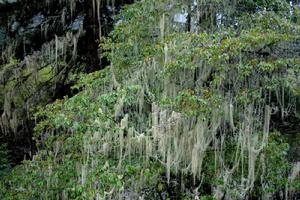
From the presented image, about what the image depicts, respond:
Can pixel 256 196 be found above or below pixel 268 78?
below

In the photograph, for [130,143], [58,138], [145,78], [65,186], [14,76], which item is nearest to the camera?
[130,143]

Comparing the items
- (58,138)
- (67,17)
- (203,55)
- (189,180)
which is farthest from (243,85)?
(67,17)

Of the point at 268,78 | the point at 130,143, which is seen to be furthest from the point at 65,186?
the point at 268,78

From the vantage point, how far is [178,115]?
6.13 metres

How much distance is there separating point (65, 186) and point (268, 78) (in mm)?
3248

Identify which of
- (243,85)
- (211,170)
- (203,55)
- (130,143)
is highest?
(203,55)

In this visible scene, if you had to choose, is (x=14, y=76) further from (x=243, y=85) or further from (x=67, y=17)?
(x=243, y=85)

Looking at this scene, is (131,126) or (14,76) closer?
(131,126)

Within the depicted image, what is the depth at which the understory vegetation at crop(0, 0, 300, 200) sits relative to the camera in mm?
6242

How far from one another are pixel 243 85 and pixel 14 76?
19.1ft

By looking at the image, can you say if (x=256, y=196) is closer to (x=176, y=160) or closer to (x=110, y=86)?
(x=176, y=160)

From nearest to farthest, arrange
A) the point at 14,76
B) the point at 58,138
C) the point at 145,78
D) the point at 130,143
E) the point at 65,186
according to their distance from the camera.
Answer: the point at 130,143
the point at 145,78
the point at 65,186
the point at 58,138
the point at 14,76

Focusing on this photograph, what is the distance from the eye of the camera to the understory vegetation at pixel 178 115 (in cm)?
624

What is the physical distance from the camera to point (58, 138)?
25.9 ft
